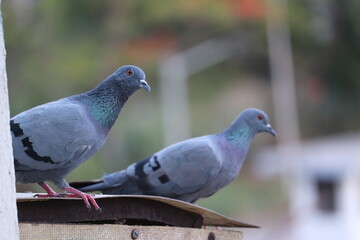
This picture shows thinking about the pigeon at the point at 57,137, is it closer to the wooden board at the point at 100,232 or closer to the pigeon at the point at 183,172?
the wooden board at the point at 100,232

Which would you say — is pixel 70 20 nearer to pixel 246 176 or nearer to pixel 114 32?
pixel 114 32

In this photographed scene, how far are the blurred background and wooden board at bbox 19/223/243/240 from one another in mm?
15787

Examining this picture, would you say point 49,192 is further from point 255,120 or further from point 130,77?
point 255,120

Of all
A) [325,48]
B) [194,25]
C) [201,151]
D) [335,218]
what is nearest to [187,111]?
[194,25]

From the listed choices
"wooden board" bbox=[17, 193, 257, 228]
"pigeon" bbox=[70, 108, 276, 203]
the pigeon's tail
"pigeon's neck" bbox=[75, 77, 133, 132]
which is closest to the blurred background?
"pigeon" bbox=[70, 108, 276, 203]

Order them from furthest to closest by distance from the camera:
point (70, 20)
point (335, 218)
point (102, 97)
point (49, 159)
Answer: point (70, 20)
point (335, 218)
point (102, 97)
point (49, 159)

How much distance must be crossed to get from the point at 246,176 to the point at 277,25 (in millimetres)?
7425

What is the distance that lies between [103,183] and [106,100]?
0.86m

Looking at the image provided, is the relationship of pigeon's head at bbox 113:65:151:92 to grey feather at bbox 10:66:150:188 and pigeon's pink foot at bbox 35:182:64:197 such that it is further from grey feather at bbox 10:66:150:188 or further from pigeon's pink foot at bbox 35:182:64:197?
pigeon's pink foot at bbox 35:182:64:197

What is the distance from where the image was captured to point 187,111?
36.5 m

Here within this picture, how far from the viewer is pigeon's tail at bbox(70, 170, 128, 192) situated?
18.2ft

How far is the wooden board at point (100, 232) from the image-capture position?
382cm

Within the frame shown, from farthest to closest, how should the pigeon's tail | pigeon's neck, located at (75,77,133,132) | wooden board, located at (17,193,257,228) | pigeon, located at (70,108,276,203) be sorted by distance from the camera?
pigeon, located at (70,108,276,203), the pigeon's tail, pigeon's neck, located at (75,77,133,132), wooden board, located at (17,193,257,228)

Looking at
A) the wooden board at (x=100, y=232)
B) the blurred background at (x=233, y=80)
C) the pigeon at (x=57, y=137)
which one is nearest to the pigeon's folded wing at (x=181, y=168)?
the pigeon at (x=57, y=137)
